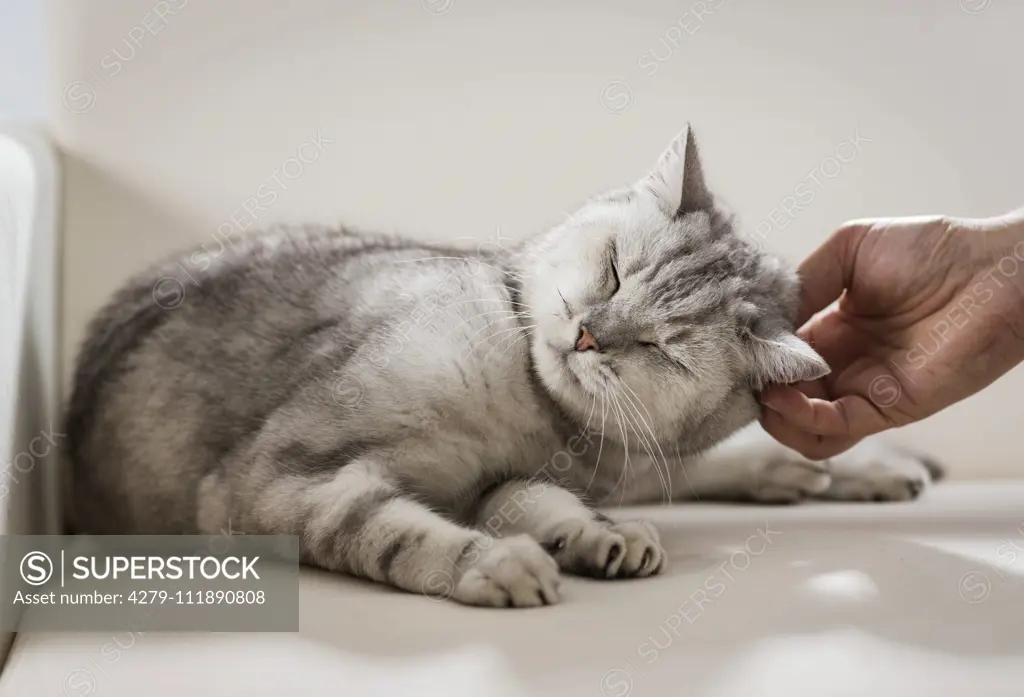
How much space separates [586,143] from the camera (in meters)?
2.15

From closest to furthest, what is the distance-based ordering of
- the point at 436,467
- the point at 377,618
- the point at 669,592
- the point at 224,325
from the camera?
1. the point at 377,618
2. the point at 669,592
3. the point at 436,467
4. the point at 224,325

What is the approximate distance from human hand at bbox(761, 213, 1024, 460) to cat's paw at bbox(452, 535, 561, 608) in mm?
526

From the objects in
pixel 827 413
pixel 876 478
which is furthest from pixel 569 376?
pixel 876 478

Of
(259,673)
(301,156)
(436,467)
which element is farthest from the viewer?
(301,156)

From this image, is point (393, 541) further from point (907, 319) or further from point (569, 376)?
point (907, 319)

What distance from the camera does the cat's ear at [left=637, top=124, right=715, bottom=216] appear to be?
1.57 metres

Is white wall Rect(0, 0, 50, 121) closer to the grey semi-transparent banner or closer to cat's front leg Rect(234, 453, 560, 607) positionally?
the grey semi-transparent banner

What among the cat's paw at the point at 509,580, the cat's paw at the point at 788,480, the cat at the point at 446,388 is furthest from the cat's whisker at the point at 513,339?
the cat's paw at the point at 788,480

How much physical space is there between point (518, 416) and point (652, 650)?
1.74 ft

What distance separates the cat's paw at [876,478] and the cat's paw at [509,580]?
94 centimetres

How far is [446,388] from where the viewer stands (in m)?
1.50

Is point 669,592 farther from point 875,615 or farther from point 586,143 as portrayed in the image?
point 586,143

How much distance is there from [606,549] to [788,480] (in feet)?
2.33

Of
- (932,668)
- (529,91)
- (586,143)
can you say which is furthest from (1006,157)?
(932,668)
